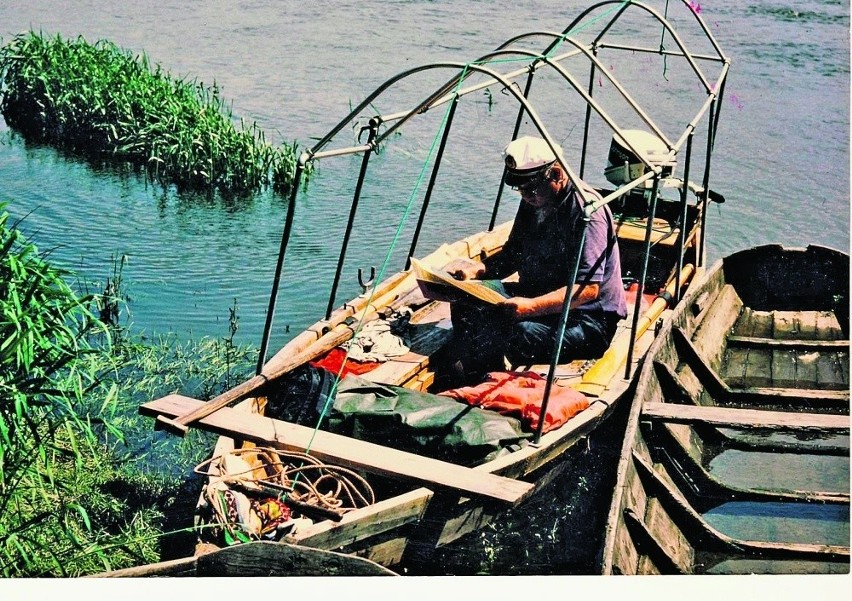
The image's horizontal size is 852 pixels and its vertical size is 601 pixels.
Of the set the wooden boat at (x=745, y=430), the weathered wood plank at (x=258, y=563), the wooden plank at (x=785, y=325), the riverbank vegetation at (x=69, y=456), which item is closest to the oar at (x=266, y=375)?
the riverbank vegetation at (x=69, y=456)

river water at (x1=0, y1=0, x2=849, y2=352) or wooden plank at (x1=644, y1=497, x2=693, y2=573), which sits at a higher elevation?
river water at (x1=0, y1=0, x2=849, y2=352)

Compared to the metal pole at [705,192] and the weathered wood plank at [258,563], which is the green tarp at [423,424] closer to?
the weathered wood plank at [258,563]

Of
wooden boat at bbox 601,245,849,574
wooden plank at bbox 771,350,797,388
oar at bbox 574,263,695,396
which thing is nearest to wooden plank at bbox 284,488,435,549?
wooden boat at bbox 601,245,849,574

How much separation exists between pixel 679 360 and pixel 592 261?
114 cm

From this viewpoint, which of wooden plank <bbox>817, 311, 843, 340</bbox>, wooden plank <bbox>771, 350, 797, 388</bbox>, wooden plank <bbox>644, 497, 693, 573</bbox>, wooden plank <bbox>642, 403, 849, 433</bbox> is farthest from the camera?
wooden plank <bbox>817, 311, 843, 340</bbox>

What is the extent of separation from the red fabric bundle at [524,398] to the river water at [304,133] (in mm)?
2015

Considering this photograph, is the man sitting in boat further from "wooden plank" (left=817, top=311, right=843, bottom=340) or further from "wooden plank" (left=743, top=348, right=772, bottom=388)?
"wooden plank" (left=817, top=311, right=843, bottom=340)

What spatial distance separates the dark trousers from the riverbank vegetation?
4.47 feet

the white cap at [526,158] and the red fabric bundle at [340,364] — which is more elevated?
the white cap at [526,158]

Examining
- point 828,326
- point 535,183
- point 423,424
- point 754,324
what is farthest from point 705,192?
point 423,424

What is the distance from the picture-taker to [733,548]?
3805mm

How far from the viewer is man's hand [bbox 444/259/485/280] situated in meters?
4.72

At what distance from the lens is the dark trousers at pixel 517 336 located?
422 centimetres

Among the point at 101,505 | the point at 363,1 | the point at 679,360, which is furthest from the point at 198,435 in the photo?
the point at 363,1
